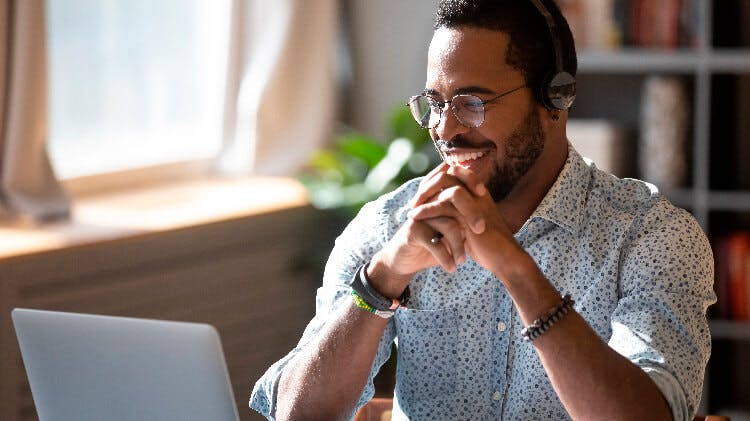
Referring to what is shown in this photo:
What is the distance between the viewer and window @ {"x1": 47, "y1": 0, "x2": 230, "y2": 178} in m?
3.36

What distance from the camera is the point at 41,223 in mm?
2969

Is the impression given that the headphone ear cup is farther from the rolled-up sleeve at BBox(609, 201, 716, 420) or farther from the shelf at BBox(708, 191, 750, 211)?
the shelf at BBox(708, 191, 750, 211)

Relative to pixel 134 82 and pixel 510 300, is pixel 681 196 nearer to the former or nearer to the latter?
pixel 134 82

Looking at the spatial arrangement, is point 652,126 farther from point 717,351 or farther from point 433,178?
point 433,178

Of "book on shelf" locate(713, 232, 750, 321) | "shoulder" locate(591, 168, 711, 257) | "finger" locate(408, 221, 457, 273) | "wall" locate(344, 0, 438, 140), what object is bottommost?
"book on shelf" locate(713, 232, 750, 321)

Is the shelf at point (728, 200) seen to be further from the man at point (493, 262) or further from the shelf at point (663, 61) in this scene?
the man at point (493, 262)

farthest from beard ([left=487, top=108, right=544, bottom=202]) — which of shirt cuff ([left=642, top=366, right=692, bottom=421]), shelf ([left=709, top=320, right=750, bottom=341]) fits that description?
shelf ([left=709, top=320, right=750, bottom=341])

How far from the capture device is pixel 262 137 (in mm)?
3822

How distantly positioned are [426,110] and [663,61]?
6.25 ft

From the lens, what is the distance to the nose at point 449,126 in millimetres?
1663

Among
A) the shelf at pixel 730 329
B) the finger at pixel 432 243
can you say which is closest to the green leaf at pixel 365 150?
the shelf at pixel 730 329

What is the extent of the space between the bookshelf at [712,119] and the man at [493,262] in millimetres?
1754

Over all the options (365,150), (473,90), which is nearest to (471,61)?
(473,90)

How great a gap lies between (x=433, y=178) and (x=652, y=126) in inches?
82.4
